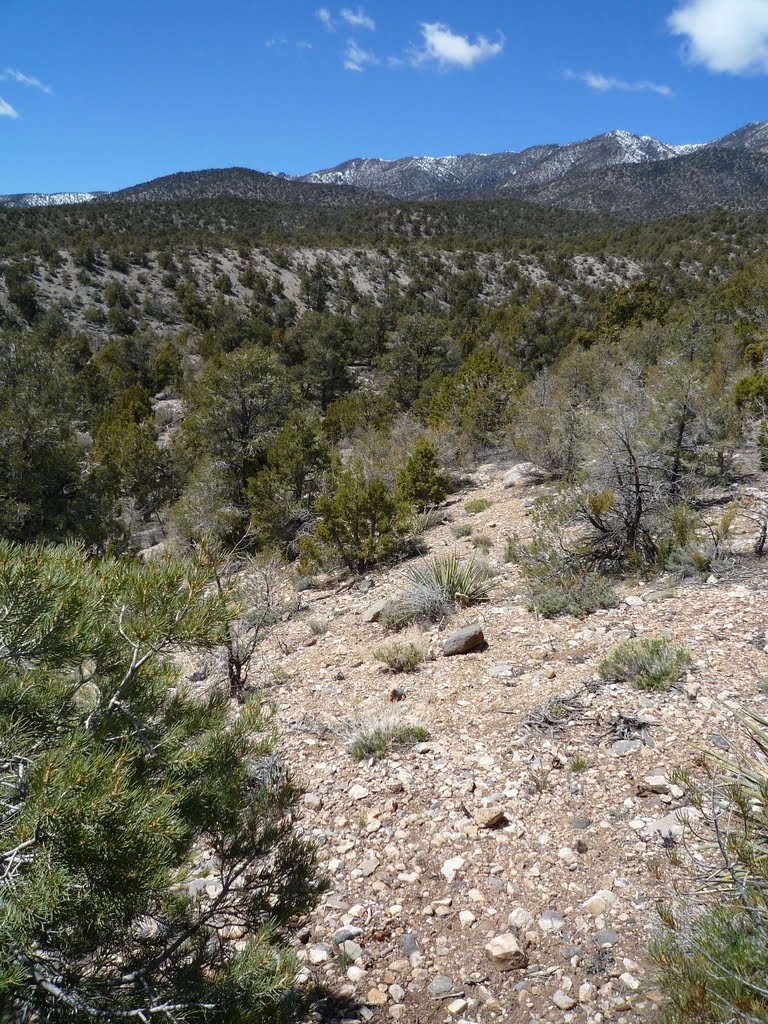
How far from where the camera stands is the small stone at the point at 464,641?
5.65 meters

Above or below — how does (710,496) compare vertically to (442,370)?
below

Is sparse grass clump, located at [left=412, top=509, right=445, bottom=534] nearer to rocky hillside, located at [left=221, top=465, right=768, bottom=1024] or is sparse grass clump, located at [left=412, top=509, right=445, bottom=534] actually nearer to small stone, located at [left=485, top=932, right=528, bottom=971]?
rocky hillside, located at [left=221, top=465, right=768, bottom=1024]

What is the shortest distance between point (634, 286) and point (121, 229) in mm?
49206

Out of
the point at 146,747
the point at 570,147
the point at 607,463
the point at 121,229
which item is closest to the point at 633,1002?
the point at 146,747

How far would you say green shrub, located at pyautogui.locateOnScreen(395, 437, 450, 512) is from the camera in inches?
480

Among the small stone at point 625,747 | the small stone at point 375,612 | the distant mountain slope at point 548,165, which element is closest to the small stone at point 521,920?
the small stone at point 625,747

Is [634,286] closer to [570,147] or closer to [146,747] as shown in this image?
[146,747]

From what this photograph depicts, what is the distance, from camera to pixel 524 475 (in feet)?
42.2

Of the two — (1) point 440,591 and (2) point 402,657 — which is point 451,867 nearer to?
(2) point 402,657

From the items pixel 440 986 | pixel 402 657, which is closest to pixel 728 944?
pixel 440 986

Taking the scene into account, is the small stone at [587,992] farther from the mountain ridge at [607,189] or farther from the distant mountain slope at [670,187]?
the distant mountain slope at [670,187]

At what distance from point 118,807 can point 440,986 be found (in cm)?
204

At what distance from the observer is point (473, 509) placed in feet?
37.3

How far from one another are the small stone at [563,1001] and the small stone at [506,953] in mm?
204
